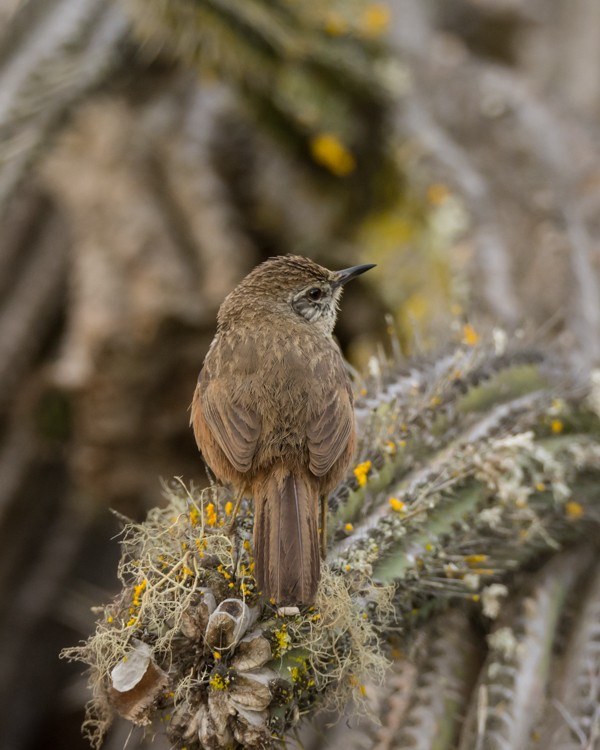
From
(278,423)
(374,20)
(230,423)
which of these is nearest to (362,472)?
(278,423)

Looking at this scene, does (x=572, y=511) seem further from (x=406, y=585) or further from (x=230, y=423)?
(x=230, y=423)

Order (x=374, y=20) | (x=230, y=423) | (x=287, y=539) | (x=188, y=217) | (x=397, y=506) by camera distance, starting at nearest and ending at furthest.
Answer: (x=287, y=539) → (x=397, y=506) → (x=230, y=423) → (x=188, y=217) → (x=374, y=20)

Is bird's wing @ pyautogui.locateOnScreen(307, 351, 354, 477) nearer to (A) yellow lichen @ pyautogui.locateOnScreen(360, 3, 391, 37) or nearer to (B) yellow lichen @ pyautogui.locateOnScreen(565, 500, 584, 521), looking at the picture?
(B) yellow lichen @ pyautogui.locateOnScreen(565, 500, 584, 521)

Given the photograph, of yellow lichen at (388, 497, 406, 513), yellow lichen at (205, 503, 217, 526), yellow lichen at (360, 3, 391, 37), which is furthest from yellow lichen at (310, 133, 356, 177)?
yellow lichen at (205, 503, 217, 526)

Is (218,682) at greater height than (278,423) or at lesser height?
lesser

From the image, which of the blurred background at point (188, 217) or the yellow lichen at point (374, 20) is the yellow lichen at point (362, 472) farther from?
the yellow lichen at point (374, 20)

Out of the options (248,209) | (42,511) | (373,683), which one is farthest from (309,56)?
(373,683)
